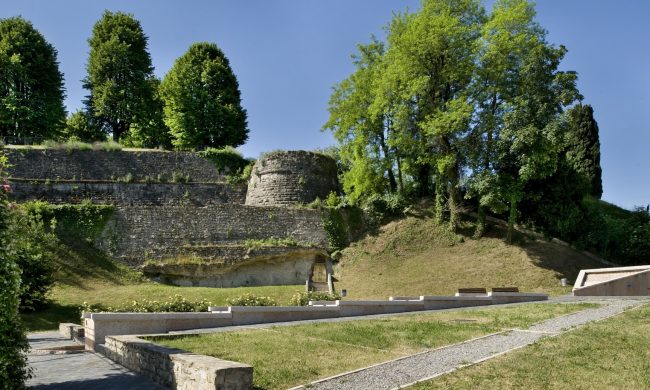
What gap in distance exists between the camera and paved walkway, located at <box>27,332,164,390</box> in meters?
8.28

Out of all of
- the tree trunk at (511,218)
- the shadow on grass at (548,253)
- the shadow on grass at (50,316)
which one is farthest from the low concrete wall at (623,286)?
the shadow on grass at (50,316)

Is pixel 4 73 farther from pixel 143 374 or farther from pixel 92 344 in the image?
pixel 143 374

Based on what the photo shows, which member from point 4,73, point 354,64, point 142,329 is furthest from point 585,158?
point 4,73

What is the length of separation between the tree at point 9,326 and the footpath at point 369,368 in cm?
153

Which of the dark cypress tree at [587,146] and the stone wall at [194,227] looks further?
the dark cypress tree at [587,146]

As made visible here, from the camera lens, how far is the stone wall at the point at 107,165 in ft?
104

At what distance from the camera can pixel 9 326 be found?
22.6 feet

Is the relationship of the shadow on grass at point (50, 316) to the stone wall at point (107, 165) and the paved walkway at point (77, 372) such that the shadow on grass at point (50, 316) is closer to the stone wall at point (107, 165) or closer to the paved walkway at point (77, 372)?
the paved walkway at point (77, 372)

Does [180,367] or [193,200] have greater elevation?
[193,200]

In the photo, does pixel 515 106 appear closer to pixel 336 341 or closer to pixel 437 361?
pixel 336 341

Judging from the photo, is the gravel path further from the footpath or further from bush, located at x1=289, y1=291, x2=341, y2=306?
bush, located at x1=289, y1=291, x2=341, y2=306

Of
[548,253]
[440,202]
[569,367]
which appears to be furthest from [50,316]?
[548,253]

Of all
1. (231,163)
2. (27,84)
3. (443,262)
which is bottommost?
(443,262)

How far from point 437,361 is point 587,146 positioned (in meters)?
35.8
